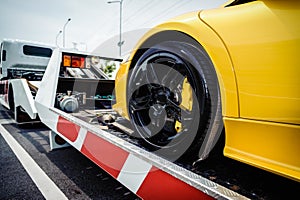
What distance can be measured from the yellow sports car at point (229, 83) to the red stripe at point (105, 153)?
0.21 m

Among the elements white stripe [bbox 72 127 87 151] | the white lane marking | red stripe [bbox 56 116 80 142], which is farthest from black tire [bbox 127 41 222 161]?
the white lane marking

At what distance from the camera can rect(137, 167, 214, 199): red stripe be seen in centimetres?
86

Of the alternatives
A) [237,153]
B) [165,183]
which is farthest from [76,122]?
[237,153]

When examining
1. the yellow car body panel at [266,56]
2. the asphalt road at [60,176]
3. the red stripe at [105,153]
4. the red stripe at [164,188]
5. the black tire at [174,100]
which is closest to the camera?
the yellow car body panel at [266,56]

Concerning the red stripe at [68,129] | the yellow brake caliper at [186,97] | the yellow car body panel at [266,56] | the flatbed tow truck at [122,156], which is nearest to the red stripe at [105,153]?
the flatbed tow truck at [122,156]

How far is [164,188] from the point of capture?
983 mm

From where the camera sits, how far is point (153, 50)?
133 cm

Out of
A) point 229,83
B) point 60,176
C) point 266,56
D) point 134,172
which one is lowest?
point 60,176

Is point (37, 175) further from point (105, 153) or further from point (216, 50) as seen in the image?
→ point (216, 50)

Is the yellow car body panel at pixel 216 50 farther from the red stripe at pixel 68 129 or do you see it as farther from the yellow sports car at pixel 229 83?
the red stripe at pixel 68 129

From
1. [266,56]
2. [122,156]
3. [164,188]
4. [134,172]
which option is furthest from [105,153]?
[266,56]

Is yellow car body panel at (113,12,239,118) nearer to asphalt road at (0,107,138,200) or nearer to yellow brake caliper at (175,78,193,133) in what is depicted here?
yellow brake caliper at (175,78,193,133)

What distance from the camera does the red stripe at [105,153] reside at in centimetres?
128

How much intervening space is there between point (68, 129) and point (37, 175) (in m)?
0.66
